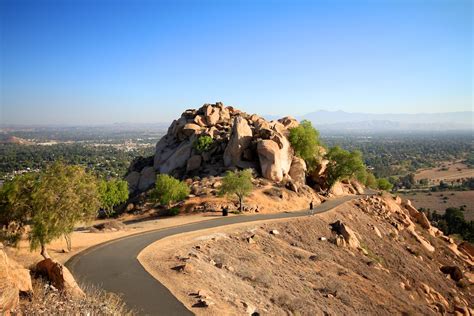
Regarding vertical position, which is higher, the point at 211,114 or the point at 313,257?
the point at 211,114

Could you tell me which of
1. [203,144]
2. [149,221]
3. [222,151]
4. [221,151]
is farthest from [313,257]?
[203,144]

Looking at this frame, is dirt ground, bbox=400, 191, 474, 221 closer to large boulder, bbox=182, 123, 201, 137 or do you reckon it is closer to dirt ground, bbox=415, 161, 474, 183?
dirt ground, bbox=415, 161, 474, 183

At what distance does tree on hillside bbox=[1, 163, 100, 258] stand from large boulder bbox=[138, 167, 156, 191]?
1570 inches

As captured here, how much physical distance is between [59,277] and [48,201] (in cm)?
842

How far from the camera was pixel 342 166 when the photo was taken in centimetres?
5725

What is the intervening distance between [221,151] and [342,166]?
21.1m

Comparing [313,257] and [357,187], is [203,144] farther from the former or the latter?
[313,257]

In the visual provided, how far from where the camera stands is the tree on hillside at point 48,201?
898 inches

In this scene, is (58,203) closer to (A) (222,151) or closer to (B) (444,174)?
(A) (222,151)

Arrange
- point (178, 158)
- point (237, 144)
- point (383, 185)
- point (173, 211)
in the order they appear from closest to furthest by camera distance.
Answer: point (173, 211) → point (237, 144) → point (178, 158) → point (383, 185)

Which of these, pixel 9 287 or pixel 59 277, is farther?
pixel 59 277

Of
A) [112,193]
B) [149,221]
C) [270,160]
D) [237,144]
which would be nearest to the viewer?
[149,221]

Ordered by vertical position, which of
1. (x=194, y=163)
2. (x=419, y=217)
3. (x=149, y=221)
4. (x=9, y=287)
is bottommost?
(x=419, y=217)

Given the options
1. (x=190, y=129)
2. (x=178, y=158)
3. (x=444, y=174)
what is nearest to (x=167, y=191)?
(x=178, y=158)
